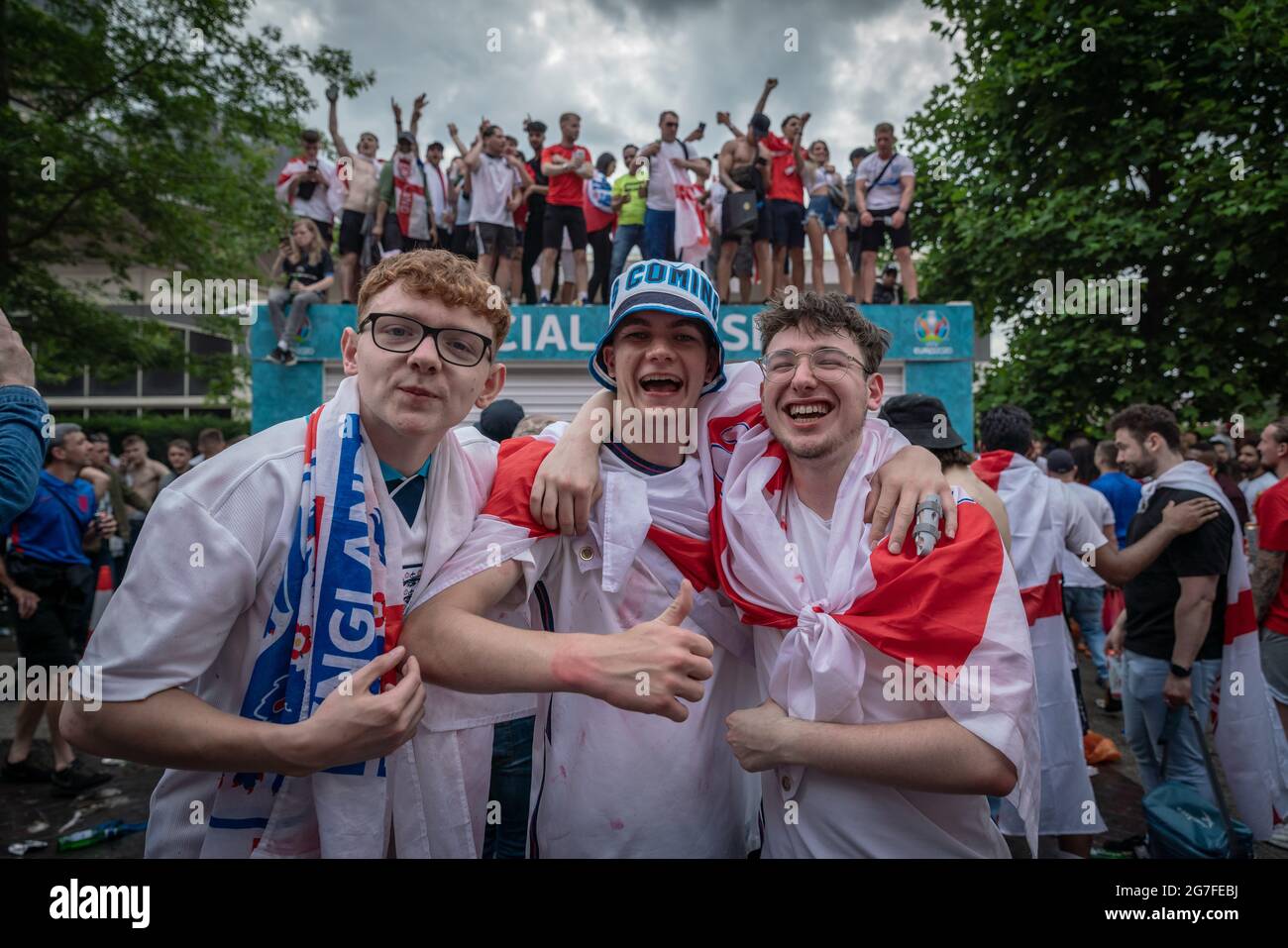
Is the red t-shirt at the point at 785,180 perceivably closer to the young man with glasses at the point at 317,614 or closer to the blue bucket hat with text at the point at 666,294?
the blue bucket hat with text at the point at 666,294

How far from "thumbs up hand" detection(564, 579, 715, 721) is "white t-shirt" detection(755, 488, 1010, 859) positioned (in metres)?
0.34

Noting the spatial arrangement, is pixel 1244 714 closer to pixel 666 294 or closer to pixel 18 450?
pixel 666 294

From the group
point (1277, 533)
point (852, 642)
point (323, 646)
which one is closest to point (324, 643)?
point (323, 646)

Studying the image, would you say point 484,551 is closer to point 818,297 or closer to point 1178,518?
point 818,297

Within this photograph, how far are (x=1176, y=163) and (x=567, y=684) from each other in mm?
12084

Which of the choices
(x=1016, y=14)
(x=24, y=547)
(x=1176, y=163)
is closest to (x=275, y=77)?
(x=24, y=547)

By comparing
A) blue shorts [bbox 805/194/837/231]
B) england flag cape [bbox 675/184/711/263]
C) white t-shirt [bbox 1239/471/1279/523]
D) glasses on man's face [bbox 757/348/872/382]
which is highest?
blue shorts [bbox 805/194/837/231]

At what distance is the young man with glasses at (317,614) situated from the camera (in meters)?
1.36

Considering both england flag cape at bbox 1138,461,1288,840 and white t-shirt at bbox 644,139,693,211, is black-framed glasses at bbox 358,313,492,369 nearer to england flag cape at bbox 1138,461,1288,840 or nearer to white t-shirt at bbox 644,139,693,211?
england flag cape at bbox 1138,461,1288,840

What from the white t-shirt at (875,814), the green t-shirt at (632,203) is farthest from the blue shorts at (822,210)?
the white t-shirt at (875,814)

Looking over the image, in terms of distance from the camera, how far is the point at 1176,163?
9945 mm

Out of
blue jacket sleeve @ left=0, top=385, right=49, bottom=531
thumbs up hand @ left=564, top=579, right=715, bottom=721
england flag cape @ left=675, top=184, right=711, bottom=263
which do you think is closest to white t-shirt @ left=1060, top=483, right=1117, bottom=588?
thumbs up hand @ left=564, top=579, right=715, bottom=721

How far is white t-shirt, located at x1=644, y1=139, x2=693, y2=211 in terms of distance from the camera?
8.77 meters

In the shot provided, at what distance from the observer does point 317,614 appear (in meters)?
1.47
